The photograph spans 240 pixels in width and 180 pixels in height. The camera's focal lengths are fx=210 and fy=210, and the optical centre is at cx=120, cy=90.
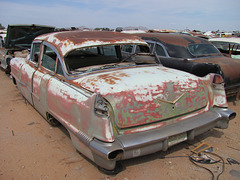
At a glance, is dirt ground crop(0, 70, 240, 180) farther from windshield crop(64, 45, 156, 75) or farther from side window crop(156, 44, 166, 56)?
side window crop(156, 44, 166, 56)

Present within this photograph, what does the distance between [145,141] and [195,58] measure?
381 cm

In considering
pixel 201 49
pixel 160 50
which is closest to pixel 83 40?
pixel 160 50

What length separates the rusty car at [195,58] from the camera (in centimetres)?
460

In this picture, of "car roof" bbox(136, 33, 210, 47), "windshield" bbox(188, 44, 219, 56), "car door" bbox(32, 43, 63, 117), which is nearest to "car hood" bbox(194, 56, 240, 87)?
"windshield" bbox(188, 44, 219, 56)

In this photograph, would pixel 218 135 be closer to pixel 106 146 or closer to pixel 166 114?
pixel 166 114

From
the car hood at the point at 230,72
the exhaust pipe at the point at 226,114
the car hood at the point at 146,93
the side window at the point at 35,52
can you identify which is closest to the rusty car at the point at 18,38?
the side window at the point at 35,52

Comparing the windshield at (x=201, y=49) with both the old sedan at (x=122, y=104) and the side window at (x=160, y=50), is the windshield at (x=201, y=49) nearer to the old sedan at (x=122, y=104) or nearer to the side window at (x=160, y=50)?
the side window at (x=160, y=50)

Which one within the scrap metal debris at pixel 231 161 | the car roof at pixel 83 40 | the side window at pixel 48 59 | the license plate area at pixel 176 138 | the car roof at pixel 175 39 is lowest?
the scrap metal debris at pixel 231 161

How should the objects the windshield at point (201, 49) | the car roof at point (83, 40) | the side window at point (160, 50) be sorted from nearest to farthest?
the car roof at point (83, 40) < the windshield at point (201, 49) < the side window at point (160, 50)

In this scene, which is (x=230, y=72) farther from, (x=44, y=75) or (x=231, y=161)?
(x=44, y=75)

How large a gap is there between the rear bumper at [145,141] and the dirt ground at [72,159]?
1.20 feet

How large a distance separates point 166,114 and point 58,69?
1841 mm

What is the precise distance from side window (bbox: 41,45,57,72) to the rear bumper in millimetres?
1867

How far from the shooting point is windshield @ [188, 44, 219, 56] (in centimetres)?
569
